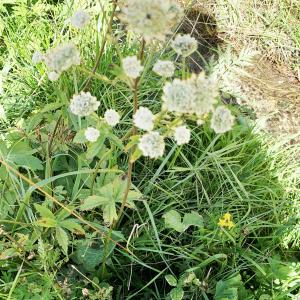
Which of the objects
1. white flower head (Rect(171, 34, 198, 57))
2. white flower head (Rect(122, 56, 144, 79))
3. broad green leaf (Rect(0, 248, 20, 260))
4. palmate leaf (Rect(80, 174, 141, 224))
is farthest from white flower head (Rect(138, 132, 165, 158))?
broad green leaf (Rect(0, 248, 20, 260))

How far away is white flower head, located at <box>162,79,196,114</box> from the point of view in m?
0.82

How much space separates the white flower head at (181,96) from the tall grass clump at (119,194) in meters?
0.12

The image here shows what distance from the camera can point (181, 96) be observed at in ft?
2.71

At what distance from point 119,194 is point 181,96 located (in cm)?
54

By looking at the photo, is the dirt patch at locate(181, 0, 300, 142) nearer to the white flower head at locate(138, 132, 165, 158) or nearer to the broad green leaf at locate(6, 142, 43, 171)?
the broad green leaf at locate(6, 142, 43, 171)

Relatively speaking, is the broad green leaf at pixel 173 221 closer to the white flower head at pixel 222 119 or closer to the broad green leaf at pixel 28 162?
the broad green leaf at pixel 28 162

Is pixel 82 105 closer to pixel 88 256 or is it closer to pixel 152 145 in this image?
pixel 152 145

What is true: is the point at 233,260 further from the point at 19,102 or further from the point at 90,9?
the point at 90,9

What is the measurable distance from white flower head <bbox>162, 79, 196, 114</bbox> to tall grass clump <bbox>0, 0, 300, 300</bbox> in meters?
0.12

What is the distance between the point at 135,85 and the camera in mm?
952

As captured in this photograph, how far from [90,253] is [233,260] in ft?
1.63

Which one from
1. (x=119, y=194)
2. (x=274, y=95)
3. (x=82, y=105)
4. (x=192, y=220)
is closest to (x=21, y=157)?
(x=119, y=194)

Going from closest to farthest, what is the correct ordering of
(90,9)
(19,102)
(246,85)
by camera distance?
(19,102)
(90,9)
(246,85)

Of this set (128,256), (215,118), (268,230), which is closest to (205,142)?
(268,230)
